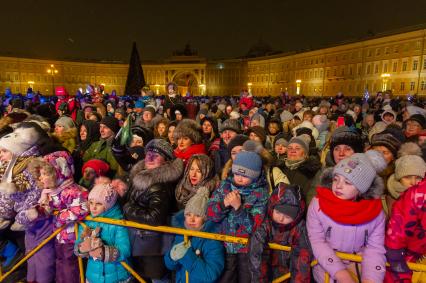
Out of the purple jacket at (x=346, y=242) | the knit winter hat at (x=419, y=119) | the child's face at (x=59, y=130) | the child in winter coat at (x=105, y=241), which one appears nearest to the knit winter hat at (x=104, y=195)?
the child in winter coat at (x=105, y=241)

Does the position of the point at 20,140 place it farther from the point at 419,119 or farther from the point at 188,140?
the point at 419,119

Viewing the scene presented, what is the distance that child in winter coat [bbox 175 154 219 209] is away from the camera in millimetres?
3627

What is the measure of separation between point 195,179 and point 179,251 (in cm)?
88

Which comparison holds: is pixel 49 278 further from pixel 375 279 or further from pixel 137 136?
pixel 375 279

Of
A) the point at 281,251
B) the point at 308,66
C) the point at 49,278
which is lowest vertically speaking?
the point at 49,278

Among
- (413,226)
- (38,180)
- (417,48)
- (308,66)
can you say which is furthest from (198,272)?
(308,66)

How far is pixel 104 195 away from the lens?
11.1 ft

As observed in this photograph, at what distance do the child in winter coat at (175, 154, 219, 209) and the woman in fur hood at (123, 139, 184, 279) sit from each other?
0.09 m

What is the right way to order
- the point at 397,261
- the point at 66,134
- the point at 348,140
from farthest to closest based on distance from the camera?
the point at 66,134 < the point at 348,140 < the point at 397,261

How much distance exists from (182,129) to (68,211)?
84.0 inches

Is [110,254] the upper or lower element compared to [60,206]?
lower

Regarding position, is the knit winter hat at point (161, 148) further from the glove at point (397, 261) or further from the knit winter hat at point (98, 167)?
the glove at point (397, 261)

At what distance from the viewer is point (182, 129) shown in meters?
5.05

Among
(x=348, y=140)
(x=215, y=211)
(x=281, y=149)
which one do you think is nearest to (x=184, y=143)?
(x=281, y=149)
